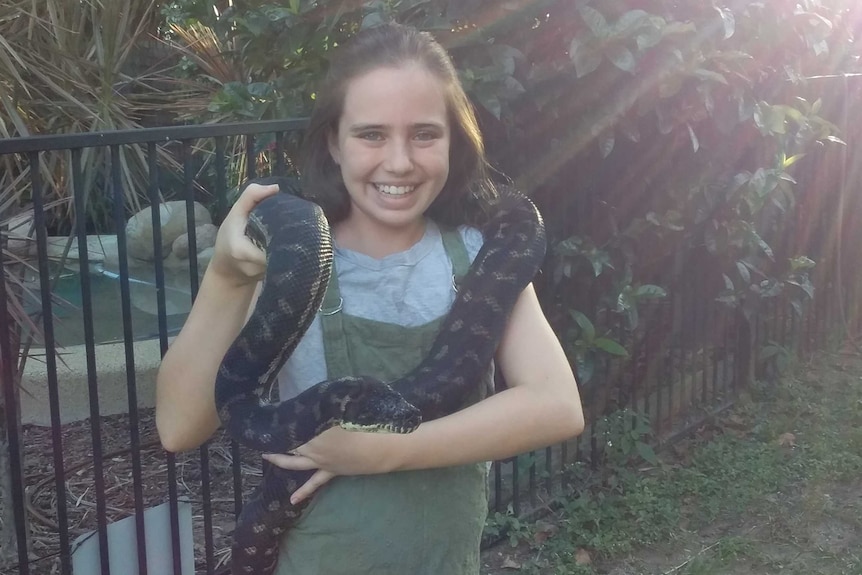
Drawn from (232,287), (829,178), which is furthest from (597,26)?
(829,178)

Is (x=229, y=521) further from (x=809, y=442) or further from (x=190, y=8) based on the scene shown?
(x=809, y=442)

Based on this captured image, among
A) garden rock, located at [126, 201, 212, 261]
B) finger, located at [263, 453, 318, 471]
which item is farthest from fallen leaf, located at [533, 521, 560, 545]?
garden rock, located at [126, 201, 212, 261]

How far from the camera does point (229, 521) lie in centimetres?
450

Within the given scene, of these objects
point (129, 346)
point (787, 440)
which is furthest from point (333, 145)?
point (787, 440)

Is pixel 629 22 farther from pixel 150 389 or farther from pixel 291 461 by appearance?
pixel 150 389

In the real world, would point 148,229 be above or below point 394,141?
below

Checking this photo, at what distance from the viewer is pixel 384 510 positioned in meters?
2.03

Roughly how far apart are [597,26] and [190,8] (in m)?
1.85

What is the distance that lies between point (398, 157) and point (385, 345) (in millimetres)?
445

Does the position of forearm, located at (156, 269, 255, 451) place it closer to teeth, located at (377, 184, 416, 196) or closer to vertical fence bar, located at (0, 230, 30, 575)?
teeth, located at (377, 184, 416, 196)

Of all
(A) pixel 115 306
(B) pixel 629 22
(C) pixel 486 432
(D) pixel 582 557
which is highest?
(B) pixel 629 22

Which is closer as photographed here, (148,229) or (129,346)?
(129,346)

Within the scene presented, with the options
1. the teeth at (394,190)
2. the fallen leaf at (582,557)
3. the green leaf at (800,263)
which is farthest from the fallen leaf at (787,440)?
the teeth at (394,190)

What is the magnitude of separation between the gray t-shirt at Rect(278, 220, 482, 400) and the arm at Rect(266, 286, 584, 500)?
20 cm
